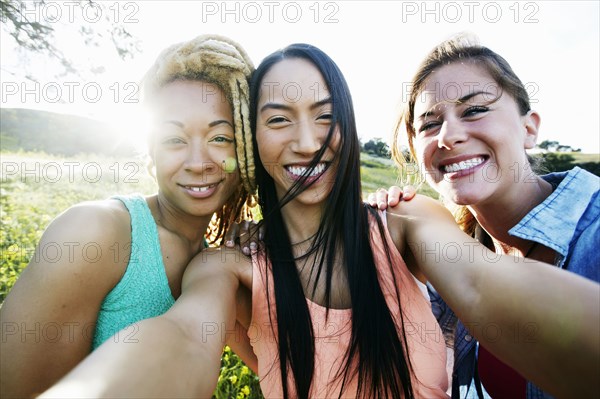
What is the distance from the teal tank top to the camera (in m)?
1.83

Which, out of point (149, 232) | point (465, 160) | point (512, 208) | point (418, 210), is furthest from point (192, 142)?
point (512, 208)

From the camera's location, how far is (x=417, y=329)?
1.78 m

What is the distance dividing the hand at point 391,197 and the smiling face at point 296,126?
27cm

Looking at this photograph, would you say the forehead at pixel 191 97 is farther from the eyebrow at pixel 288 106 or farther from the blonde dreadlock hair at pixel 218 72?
the eyebrow at pixel 288 106

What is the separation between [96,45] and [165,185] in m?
4.21

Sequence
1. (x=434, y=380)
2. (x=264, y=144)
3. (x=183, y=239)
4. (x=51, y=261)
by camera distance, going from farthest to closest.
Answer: (x=183, y=239) → (x=264, y=144) → (x=434, y=380) → (x=51, y=261)

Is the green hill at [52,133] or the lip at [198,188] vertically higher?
the green hill at [52,133]

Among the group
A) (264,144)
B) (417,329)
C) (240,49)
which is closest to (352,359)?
(417,329)

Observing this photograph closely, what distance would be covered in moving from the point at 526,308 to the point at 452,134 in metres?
1.11

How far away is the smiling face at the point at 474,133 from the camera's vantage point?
81.7 inches

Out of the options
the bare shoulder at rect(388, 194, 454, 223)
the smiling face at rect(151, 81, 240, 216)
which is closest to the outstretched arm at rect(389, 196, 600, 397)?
the bare shoulder at rect(388, 194, 454, 223)

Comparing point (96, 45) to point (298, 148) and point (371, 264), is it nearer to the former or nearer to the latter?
point (298, 148)

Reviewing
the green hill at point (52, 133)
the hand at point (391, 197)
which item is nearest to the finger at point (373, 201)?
the hand at point (391, 197)

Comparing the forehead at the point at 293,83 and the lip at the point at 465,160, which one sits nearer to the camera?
the forehead at the point at 293,83
